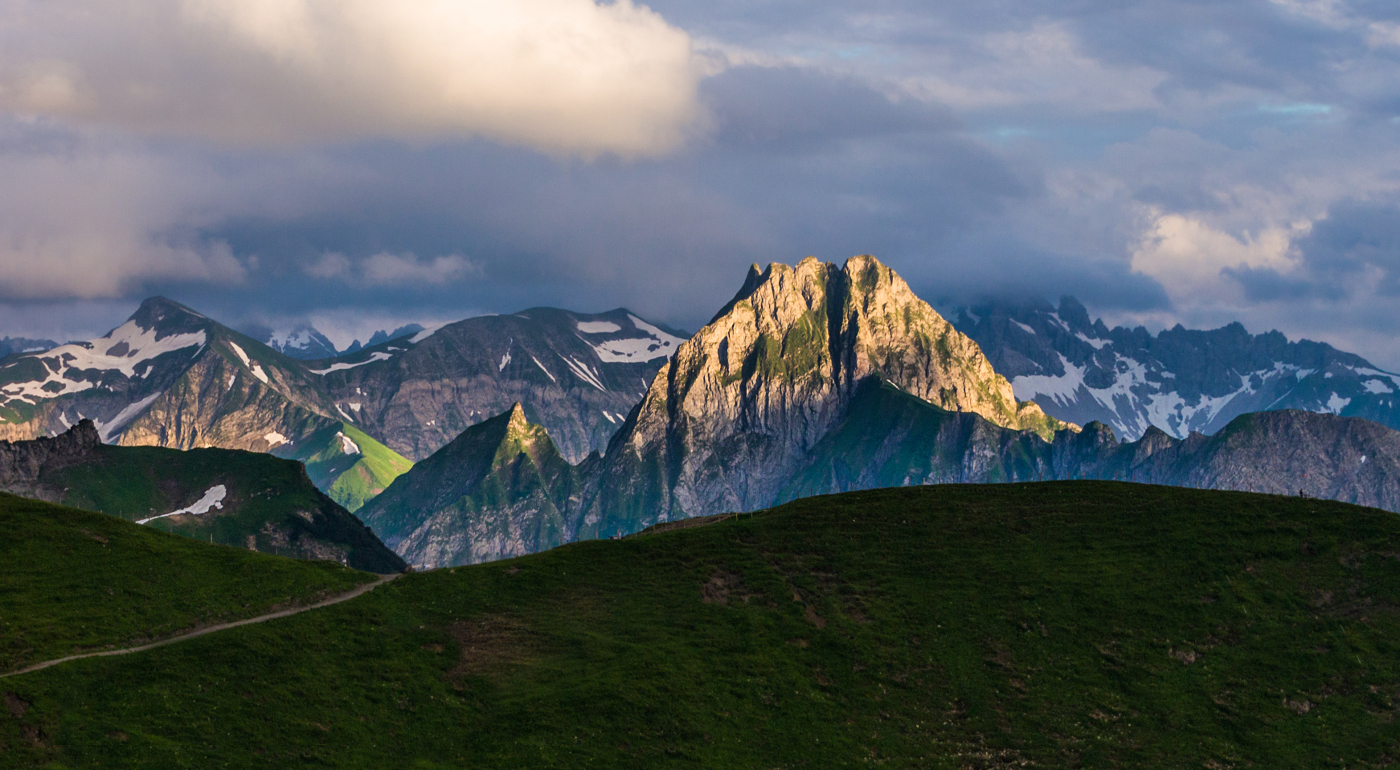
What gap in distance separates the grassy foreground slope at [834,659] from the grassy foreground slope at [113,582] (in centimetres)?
881

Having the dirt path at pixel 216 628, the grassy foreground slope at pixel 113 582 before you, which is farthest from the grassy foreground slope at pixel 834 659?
the grassy foreground slope at pixel 113 582

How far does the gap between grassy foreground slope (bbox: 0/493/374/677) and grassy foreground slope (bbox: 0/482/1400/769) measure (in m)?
8.81

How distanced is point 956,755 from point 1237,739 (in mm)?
25502

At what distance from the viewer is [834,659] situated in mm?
113625

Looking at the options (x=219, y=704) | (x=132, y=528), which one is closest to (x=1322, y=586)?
(x=219, y=704)

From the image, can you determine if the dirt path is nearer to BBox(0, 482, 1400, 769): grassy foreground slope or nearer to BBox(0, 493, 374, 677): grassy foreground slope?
BBox(0, 493, 374, 677): grassy foreground slope

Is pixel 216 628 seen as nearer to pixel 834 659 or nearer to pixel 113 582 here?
pixel 113 582

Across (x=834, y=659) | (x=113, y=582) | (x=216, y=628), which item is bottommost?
(x=834, y=659)

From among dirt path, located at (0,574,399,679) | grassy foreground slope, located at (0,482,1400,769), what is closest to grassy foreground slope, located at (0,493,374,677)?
dirt path, located at (0,574,399,679)

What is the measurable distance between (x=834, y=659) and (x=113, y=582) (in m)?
71.7

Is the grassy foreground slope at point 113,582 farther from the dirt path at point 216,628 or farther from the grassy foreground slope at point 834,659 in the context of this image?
the grassy foreground slope at point 834,659

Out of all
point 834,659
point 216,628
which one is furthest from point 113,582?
point 834,659

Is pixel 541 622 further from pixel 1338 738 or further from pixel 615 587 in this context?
pixel 1338 738

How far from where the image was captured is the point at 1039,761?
96312 millimetres
